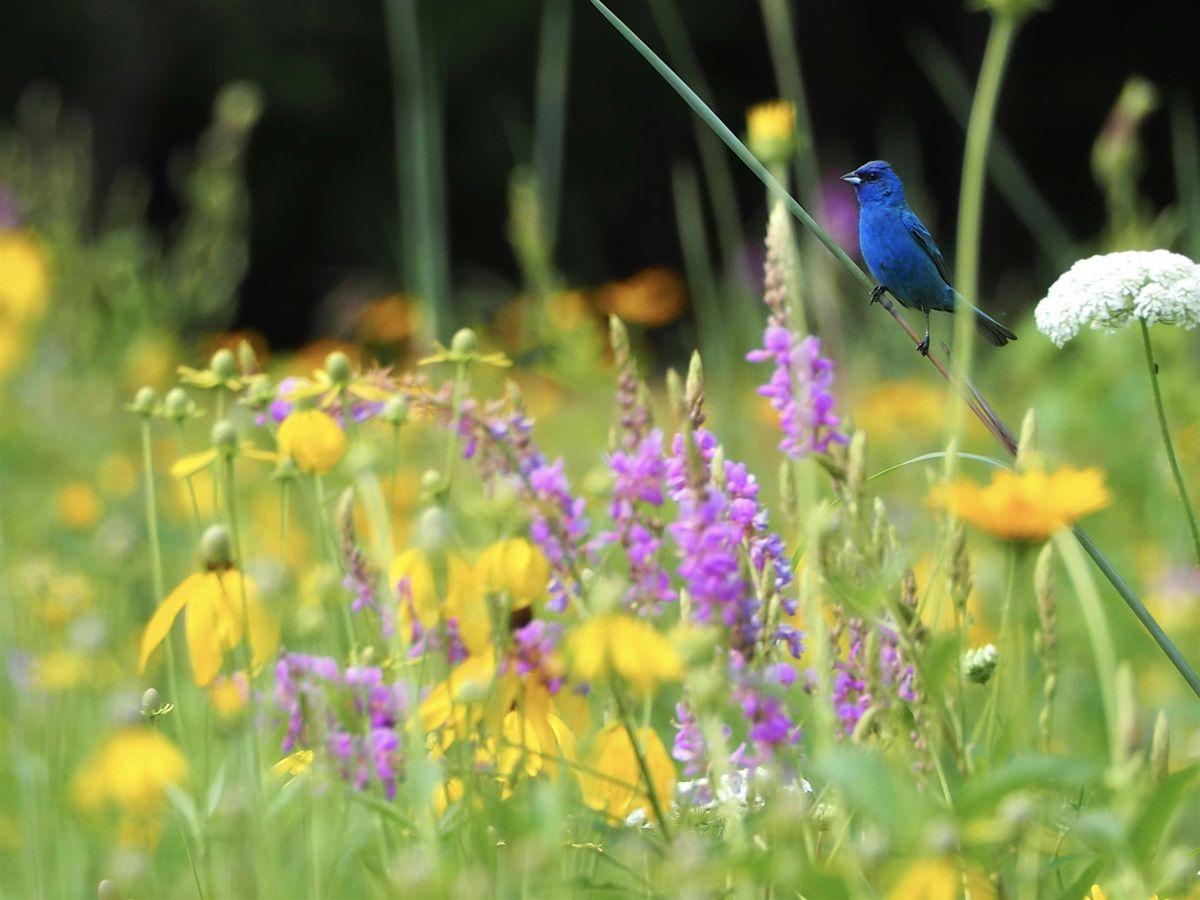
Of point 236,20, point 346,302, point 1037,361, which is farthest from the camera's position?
point 236,20

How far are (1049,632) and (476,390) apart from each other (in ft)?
9.34

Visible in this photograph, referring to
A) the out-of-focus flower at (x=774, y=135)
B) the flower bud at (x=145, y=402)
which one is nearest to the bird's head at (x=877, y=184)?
the out-of-focus flower at (x=774, y=135)

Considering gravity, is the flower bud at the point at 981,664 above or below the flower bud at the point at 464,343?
below

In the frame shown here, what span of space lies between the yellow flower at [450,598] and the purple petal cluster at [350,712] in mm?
43

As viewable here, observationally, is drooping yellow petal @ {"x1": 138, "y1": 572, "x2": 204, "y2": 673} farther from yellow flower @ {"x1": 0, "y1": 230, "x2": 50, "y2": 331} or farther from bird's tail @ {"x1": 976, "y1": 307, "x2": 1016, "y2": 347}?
yellow flower @ {"x1": 0, "y1": 230, "x2": 50, "y2": 331}

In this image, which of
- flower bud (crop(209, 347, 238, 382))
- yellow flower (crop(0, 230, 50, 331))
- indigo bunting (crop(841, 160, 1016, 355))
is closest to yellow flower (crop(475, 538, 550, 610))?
flower bud (crop(209, 347, 238, 382))

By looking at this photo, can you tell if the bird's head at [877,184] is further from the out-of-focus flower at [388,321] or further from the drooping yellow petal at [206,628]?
the out-of-focus flower at [388,321]

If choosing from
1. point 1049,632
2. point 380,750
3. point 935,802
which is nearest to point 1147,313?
point 1049,632

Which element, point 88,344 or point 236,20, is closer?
point 88,344

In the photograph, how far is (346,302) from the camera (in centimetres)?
435

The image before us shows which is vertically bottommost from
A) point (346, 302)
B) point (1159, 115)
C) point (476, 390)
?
point (476, 390)

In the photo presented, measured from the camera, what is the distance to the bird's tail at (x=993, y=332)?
115cm

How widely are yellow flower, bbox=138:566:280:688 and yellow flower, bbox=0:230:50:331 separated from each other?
206 cm

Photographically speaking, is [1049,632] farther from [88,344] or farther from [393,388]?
[88,344]
